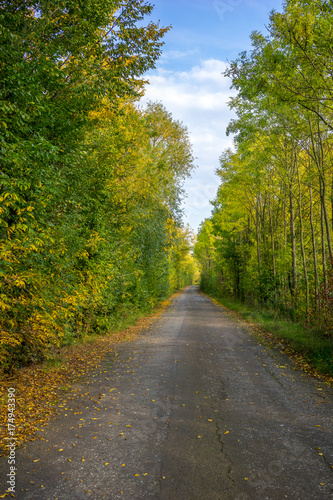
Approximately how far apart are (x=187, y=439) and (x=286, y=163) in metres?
12.2

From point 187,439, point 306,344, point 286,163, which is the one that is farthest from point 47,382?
point 286,163

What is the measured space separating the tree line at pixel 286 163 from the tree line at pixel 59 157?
3088mm

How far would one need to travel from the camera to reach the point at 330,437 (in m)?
4.06

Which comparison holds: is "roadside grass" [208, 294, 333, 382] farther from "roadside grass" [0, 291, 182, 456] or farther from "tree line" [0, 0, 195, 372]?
"tree line" [0, 0, 195, 372]

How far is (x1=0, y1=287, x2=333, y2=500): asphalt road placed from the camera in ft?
10.1

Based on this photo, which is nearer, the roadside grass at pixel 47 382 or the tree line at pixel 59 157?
the roadside grass at pixel 47 382

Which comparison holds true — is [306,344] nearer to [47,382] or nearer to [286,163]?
[47,382]

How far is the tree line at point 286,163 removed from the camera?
7.51 metres

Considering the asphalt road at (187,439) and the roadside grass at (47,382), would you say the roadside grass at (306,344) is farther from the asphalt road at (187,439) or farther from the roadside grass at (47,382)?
the roadside grass at (47,382)

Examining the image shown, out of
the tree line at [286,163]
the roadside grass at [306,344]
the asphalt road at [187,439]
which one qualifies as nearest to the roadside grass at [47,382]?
the asphalt road at [187,439]

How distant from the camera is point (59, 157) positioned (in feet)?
20.9

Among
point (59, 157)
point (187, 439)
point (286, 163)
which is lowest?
point (187, 439)

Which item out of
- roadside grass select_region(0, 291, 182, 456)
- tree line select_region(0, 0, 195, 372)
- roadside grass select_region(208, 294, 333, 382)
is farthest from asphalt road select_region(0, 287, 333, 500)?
tree line select_region(0, 0, 195, 372)

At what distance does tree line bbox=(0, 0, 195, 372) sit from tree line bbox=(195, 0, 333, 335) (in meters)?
3.09
